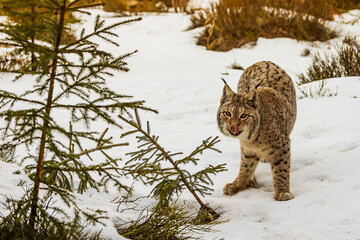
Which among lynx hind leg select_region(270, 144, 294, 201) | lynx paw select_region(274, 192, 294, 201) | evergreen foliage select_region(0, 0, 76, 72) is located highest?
evergreen foliage select_region(0, 0, 76, 72)

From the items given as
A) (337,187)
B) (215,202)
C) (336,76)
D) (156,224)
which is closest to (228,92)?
(215,202)

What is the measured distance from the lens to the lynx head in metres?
3.95

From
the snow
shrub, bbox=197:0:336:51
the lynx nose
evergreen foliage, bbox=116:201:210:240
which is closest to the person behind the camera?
evergreen foliage, bbox=116:201:210:240

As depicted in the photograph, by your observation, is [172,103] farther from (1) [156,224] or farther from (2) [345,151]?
(1) [156,224]

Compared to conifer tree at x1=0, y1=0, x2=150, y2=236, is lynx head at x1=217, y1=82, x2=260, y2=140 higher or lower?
lower

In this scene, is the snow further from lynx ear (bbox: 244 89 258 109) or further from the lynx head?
lynx ear (bbox: 244 89 258 109)

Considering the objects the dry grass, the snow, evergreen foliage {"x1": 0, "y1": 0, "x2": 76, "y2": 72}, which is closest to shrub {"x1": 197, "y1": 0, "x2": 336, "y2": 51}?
the snow

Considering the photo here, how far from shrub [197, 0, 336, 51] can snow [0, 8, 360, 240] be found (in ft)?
1.40

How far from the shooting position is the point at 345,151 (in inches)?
195

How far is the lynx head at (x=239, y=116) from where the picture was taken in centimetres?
395

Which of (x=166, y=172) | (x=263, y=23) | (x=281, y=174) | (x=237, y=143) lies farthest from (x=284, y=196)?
(x=263, y=23)

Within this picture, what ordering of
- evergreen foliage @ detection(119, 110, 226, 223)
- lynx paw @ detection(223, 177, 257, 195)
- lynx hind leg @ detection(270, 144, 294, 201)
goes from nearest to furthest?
evergreen foliage @ detection(119, 110, 226, 223) < lynx hind leg @ detection(270, 144, 294, 201) < lynx paw @ detection(223, 177, 257, 195)

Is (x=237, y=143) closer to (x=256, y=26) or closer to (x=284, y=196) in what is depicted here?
(x=284, y=196)

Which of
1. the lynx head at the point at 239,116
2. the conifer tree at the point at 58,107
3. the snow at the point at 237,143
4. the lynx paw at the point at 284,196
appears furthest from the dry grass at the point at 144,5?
the conifer tree at the point at 58,107
